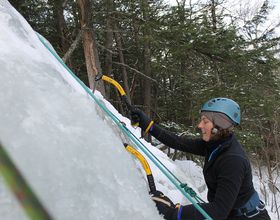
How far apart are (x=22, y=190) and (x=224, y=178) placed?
4.36 feet

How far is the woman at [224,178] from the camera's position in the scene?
1378mm

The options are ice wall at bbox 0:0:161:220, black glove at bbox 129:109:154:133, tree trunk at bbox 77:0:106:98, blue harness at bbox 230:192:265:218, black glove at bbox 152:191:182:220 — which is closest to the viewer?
ice wall at bbox 0:0:161:220

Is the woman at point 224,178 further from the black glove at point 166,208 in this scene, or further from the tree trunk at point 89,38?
the tree trunk at point 89,38

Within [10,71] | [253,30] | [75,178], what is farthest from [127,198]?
[253,30]

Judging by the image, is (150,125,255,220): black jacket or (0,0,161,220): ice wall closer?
(0,0,161,220): ice wall

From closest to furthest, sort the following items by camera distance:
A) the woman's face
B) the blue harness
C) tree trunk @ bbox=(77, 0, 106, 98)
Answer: the blue harness → the woman's face → tree trunk @ bbox=(77, 0, 106, 98)

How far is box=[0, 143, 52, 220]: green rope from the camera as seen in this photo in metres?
0.86

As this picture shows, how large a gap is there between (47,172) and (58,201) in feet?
0.54

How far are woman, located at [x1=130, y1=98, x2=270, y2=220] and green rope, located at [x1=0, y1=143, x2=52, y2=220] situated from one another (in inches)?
33.4

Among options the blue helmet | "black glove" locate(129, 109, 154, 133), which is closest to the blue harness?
the blue helmet

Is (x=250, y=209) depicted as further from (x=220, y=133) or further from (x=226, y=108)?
(x=226, y=108)

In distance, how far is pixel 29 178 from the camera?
36.5 inches

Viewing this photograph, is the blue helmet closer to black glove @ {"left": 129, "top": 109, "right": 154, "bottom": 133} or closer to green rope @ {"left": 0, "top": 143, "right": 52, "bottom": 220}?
black glove @ {"left": 129, "top": 109, "right": 154, "bottom": 133}

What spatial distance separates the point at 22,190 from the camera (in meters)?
0.89
